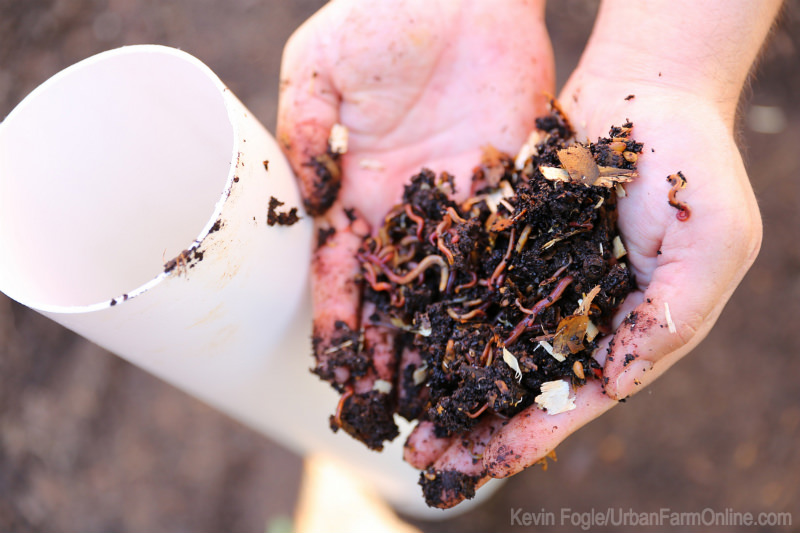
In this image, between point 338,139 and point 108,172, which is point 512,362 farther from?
point 108,172

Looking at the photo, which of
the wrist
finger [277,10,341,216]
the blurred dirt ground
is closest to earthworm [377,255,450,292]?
finger [277,10,341,216]

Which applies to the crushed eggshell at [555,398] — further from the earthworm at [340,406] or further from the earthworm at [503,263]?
the earthworm at [340,406]

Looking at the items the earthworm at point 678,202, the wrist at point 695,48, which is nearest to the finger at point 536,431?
the earthworm at point 678,202

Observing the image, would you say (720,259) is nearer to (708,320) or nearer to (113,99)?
(708,320)

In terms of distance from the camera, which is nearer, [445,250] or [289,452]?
[445,250]

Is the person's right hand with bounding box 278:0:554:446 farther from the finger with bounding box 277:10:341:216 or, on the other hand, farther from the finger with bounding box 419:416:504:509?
the finger with bounding box 419:416:504:509

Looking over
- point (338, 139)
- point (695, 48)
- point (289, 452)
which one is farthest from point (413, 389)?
point (289, 452)

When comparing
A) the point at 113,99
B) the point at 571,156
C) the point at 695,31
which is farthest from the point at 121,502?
the point at 695,31
